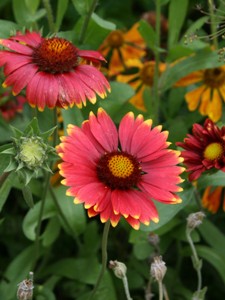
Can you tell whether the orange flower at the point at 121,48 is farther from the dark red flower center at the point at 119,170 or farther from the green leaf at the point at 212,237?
the dark red flower center at the point at 119,170

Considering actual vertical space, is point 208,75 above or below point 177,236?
above

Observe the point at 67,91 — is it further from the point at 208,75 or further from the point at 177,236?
the point at 208,75

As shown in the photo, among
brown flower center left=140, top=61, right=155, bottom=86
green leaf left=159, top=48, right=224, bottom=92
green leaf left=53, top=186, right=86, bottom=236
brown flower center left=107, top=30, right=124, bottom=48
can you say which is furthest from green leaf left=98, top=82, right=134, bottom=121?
brown flower center left=107, top=30, right=124, bottom=48

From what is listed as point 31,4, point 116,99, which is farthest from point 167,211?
point 31,4

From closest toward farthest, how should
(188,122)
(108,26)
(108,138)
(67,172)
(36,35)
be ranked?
(67,172) < (108,138) < (36,35) < (108,26) < (188,122)

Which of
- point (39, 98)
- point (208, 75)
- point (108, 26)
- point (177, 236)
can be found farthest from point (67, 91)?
point (208, 75)

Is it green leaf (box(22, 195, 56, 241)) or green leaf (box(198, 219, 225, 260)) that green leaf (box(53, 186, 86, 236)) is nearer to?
green leaf (box(22, 195, 56, 241))

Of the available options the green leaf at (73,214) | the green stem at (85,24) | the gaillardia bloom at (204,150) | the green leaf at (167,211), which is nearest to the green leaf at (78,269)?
the green leaf at (73,214)
